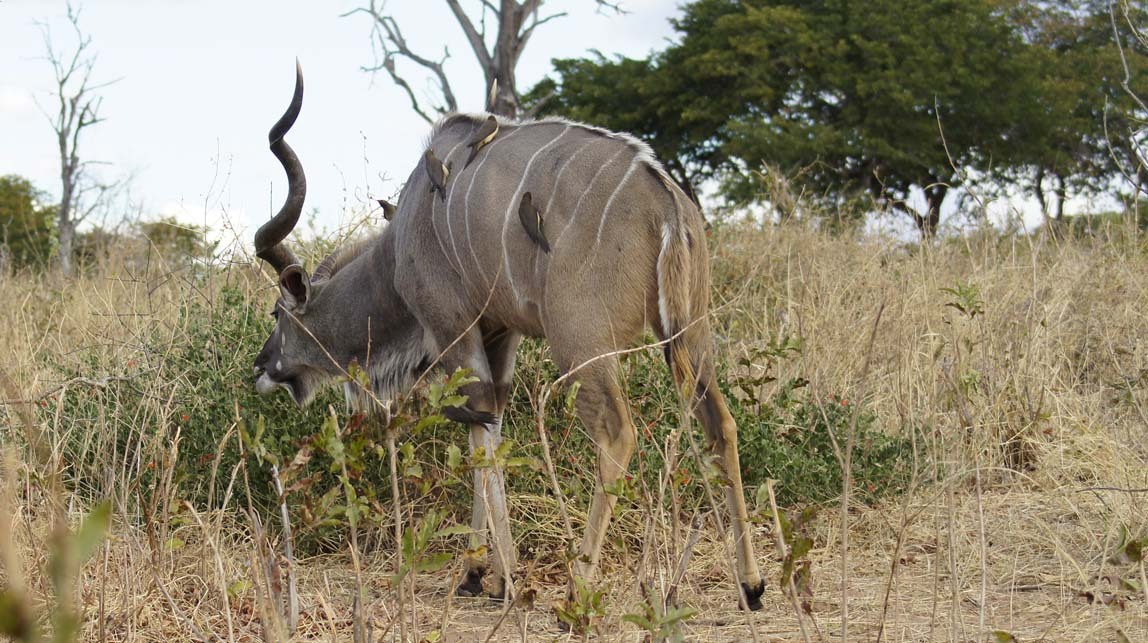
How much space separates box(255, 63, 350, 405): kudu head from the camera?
405 cm

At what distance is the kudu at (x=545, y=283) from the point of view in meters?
2.99

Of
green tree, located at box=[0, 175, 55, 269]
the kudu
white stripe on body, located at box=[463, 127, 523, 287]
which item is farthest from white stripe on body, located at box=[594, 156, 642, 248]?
green tree, located at box=[0, 175, 55, 269]

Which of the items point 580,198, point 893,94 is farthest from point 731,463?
point 893,94

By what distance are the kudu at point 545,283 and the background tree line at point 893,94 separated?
36.0 feet

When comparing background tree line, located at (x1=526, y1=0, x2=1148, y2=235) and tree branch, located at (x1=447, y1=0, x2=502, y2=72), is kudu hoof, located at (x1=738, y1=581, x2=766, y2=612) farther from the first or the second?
tree branch, located at (x1=447, y1=0, x2=502, y2=72)

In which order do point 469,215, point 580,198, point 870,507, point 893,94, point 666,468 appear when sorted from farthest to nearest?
point 893,94, point 870,507, point 469,215, point 580,198, point 666,468

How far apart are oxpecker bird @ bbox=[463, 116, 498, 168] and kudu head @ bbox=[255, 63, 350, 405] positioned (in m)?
0.82

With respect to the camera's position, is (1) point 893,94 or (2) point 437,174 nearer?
(2) point 437,174

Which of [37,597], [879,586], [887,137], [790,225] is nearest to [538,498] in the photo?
[879,586]

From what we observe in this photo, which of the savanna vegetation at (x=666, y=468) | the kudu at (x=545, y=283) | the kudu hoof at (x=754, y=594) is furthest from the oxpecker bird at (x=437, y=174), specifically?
the kudu hoof at (x=754, y=594)

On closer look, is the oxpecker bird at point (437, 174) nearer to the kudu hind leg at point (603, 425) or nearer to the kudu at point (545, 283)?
the kudu at point (545, 283)

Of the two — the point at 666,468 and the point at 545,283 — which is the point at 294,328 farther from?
the point at 666,468

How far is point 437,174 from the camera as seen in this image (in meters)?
3.51

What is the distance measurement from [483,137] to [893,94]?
12449mm
